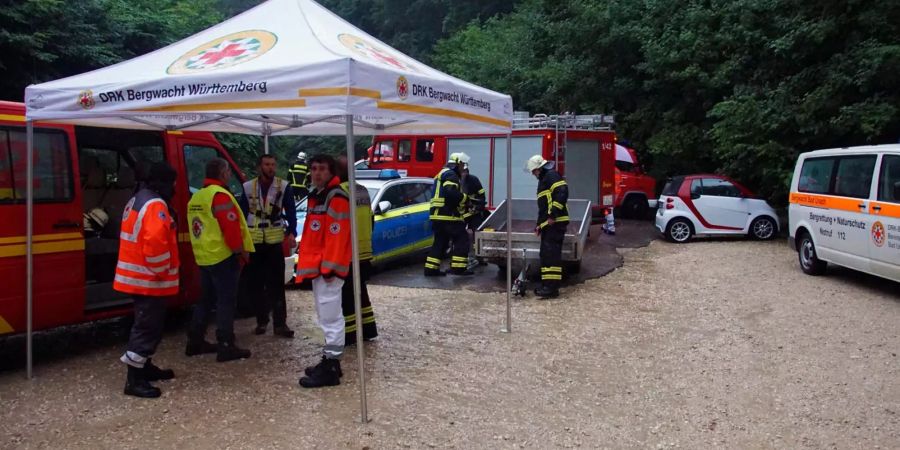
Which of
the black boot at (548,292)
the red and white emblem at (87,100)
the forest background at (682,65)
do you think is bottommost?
the black boot at (548,292)

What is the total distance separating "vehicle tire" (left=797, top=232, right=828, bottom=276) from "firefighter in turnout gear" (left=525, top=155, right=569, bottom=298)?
401cm

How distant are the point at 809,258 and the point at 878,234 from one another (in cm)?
184

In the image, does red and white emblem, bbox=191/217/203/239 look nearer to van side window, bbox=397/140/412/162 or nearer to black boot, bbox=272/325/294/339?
black boot, bbox=272/325/294/339

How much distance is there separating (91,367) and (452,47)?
1237 inches

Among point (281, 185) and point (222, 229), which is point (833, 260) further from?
point (222, 229)

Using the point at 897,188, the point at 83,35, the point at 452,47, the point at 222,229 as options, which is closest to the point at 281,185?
the point at 222,229

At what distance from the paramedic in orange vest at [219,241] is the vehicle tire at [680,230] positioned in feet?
34.6

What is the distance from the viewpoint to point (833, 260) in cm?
938

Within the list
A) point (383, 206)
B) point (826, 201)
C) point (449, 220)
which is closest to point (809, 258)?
point (826, 201)

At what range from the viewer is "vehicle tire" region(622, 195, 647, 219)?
60.1 ft

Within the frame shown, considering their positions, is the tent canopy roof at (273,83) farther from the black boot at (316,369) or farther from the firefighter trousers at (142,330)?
the black boot at (316,369)

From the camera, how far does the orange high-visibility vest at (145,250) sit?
4789 mm

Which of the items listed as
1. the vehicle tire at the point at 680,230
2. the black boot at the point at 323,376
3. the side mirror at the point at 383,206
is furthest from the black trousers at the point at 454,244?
the vehicle tire at the point at 680,230

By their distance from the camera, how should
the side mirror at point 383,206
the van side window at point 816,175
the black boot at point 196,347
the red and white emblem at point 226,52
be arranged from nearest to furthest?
the red and white emblem at point 226,52 < the black boot at point 196,347 < the side mirror at point 383,206 < the van side window at point 816,175
